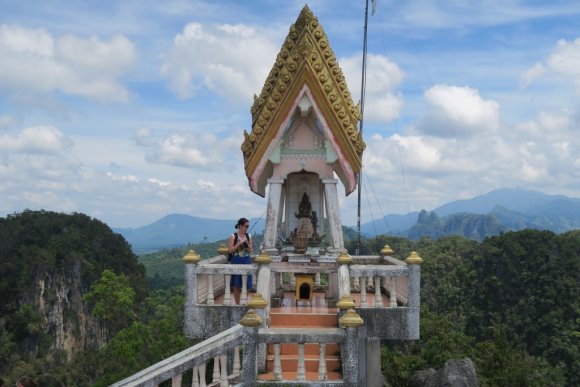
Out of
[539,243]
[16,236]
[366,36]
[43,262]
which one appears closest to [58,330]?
[43,262]

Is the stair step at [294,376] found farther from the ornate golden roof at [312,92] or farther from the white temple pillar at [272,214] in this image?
the ornate golden roof at [312,92]

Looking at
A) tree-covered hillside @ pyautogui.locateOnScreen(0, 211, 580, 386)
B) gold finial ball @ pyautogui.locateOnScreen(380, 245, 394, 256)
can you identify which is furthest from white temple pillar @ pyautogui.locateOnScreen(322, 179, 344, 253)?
tree-covered hillside @ pyautogui.locateOnScreen(0, 211, 580, 386)

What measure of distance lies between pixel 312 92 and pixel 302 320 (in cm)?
461

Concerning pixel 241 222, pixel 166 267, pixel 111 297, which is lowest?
pixel 166 267

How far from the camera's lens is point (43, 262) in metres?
68.4

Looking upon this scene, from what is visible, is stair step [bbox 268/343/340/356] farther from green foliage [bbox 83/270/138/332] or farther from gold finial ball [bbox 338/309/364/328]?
green foliage [bbox 83/270/138/332]

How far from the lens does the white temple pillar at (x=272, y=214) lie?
42.2 feet

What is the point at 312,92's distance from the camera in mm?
12289

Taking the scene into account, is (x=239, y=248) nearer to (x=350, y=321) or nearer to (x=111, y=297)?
(x=350, y=321)

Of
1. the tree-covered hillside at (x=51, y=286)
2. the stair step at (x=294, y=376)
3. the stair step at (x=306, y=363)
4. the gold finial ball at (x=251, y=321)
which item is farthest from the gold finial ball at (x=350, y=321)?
the tree-covered hillside at (x=51, y=286)

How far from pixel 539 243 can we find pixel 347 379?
5600cm

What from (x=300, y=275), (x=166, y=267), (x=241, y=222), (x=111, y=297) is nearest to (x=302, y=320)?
(x=300, y=275)

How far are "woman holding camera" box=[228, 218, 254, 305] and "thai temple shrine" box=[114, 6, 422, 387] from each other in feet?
1.33

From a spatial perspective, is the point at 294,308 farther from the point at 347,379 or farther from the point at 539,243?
the point at 539,243
